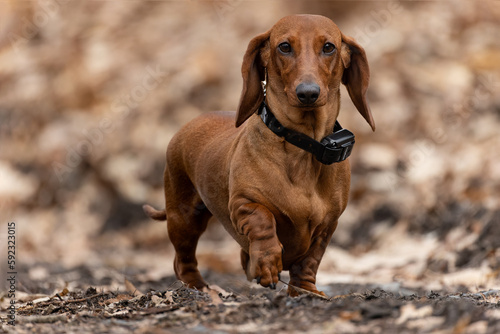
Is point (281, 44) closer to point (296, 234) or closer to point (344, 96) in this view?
point (296, 234)

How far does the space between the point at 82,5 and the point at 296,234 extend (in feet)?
31.9

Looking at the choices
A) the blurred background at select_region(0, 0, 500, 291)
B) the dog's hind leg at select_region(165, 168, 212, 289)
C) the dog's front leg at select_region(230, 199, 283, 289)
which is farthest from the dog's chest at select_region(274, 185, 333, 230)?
the blurred background at select_region(0, 0, 500, 291)

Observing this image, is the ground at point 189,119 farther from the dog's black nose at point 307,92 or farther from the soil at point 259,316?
the dog's black nose at point 307,92

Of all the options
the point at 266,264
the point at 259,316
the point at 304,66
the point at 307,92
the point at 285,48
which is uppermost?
the point at 285,48

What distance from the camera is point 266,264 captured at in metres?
3.77

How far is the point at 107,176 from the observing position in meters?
10.3

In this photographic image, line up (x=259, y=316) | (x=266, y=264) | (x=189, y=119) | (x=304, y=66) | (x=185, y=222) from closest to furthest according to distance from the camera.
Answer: (x=259, y=316), (x=266, y=264), (x=304, y=66), (x=185, y=222), (x=189, y=119)

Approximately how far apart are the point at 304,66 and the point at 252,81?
0.47m

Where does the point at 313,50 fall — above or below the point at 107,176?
below

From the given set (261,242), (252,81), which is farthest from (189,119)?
(261,242)

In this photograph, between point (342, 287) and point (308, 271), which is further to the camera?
point (342, 287)

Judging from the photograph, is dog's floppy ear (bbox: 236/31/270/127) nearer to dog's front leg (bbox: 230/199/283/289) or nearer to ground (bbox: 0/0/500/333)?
dog's front leg (bbox: 230/199/283/289)

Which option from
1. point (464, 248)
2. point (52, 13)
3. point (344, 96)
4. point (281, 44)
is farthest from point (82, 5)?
point (281, 44)

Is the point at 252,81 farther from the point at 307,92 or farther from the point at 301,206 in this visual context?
the point at 301,206
